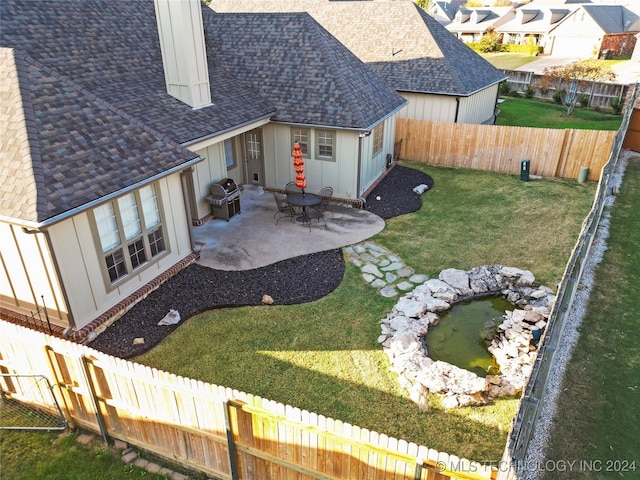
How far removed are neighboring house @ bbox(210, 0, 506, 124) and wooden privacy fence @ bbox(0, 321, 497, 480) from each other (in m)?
17.7

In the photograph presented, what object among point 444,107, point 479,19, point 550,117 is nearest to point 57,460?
point 444,107

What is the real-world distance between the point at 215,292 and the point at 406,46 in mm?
17307

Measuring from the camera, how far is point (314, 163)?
48.0 ft

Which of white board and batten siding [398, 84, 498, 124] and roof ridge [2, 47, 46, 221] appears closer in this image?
roof ridge [2, 47, 46, 221]

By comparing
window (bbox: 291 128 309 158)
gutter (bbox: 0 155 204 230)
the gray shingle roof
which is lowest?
window (bbox: 291 128 309 158)

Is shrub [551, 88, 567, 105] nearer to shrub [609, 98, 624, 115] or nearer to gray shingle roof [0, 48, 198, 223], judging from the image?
shrub [609, 98, 624, 115]

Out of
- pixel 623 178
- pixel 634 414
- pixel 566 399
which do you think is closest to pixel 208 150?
pixel 566 399

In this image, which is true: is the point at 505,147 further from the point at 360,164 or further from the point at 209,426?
the point at 209,426

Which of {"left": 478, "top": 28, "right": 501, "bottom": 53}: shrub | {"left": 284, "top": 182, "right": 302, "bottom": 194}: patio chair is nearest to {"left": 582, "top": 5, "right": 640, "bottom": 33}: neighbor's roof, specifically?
{"left": 478, "top": 28, "right": 501, "bottom": 53}: shrub

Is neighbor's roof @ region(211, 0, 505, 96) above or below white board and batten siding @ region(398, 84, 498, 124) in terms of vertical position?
above

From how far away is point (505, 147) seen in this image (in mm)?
17688

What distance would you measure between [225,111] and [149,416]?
9.64 metres

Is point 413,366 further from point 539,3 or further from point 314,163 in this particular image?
point 539,3

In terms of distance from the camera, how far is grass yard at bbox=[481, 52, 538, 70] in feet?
157
